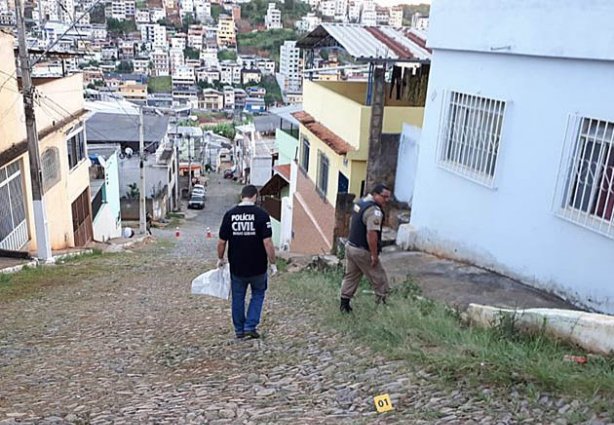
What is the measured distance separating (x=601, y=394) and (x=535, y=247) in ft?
12.9

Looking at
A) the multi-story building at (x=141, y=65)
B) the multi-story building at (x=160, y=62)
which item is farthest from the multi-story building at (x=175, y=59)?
the multi-story building at (x=141, y=65)

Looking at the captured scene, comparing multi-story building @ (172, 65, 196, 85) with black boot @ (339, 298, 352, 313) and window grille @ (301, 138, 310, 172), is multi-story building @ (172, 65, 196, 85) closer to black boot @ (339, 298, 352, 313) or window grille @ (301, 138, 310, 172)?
window grille @ (301, 138, 310, 172)

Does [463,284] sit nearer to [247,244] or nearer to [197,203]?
[247,244]

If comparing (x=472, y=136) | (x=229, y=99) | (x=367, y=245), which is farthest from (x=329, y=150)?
(x=229, y=99)

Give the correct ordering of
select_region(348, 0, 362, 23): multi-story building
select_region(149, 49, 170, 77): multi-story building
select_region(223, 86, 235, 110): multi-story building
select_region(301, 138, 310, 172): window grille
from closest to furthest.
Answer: select_region(301, 138, 310, 172): window grille → select_region(348, 0, 362, 23): multi-story building → select_region(223, 86, 235, 110): multi-story building → select_region(149, 49, 170, 77): multi-story building

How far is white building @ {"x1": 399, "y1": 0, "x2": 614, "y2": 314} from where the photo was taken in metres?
6.45

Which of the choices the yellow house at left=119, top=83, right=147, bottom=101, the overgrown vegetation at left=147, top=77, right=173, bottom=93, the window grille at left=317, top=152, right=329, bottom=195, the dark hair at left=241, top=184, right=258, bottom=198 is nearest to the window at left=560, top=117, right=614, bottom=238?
the dark hair at left=241, top=184, right=258, bottom=198

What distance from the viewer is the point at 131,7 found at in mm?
141125

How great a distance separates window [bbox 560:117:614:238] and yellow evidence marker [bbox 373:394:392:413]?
3720 millimetres

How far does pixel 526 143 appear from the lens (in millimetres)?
7367

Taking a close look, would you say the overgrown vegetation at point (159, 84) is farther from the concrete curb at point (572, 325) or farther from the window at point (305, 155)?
the concrete curb at point (572, 325)

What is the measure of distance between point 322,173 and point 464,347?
10.9 meters

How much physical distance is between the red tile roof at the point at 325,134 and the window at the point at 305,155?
0.96 m

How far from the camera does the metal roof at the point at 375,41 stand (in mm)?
11430
